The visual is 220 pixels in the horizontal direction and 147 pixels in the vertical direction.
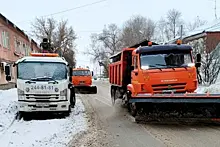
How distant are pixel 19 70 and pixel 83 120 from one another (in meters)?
3.40

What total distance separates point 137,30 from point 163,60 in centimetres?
7074

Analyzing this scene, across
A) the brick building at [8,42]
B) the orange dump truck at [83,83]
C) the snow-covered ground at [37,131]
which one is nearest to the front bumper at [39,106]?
the snow-covered ground at [37,131]

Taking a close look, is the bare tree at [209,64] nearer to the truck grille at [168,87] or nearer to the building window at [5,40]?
the building window at [5,40]

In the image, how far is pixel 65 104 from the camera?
1363cm

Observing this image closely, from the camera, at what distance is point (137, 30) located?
82.2 m

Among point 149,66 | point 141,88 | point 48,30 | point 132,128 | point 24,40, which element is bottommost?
point 132,128

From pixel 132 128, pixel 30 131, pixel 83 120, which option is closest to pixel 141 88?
pixel 132 128

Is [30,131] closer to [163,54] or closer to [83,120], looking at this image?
[83,120]

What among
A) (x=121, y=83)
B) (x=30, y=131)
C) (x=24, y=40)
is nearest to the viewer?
(x=30, y=131)

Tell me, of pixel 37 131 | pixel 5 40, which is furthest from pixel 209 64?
pixel 37 131

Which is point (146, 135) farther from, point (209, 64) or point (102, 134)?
point (209, 64)

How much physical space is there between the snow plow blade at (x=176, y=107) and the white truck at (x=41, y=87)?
10.3ft

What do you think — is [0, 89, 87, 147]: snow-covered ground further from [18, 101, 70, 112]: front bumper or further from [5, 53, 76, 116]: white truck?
[5, 53, 76, 116]: white truck

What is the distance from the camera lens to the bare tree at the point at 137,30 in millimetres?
79287
